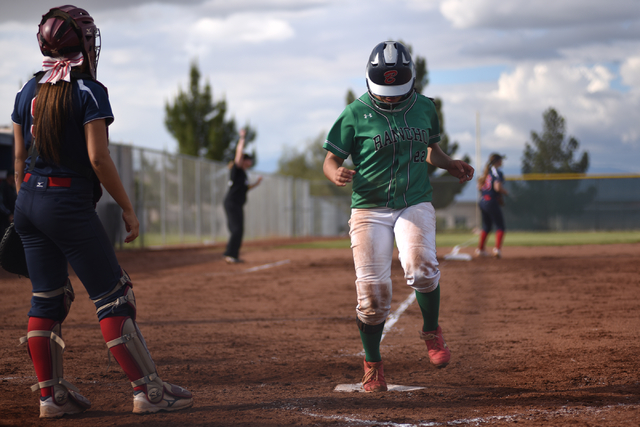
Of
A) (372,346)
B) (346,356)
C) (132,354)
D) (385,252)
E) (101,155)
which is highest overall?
(101,155)

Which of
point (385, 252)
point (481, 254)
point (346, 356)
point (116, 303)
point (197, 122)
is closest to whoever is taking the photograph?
point (116, 303)

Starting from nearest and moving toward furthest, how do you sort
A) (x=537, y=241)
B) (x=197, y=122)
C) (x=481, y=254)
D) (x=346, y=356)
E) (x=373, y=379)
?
(x=373, y=379)
(x=346, y=356)
(x=481, y=254)
(x=537, y=241)
(x=197, y=122)

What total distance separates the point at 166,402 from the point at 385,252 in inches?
59.4

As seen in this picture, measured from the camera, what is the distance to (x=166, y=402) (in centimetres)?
318

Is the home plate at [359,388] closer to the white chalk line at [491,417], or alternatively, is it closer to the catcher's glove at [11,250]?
the white chalk line at [491,417]

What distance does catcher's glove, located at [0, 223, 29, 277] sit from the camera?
3279 mm

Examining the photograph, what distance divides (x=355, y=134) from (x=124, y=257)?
1236 centimetres

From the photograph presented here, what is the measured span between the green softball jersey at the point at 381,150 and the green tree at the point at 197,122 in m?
38.3

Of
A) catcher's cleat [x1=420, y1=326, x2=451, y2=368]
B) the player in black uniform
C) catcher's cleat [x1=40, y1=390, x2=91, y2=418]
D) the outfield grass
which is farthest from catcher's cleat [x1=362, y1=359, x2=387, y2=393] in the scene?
the outfield grass

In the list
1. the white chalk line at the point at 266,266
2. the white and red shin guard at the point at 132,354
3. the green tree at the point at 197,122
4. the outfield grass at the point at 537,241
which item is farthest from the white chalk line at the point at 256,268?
the green tree at the point at 197,122

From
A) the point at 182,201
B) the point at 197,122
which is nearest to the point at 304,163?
the point at 197,122

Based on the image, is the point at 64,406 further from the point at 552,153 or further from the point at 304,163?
the point at 304,163

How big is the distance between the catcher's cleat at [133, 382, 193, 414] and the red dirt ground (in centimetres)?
4

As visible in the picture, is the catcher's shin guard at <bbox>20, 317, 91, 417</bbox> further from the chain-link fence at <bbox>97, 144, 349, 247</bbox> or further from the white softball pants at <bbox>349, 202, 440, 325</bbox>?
the chain-link fence at <bbox>97, 144, 349, 247</bbox>
